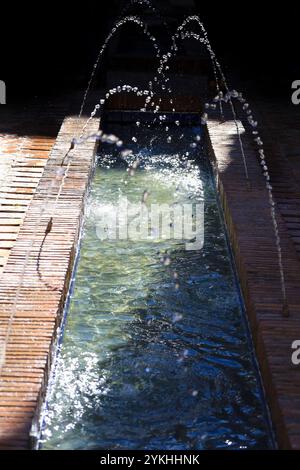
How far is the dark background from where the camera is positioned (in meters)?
8.85

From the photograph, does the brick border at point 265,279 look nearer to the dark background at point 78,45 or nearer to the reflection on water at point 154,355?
the reflection on water at point 154,355

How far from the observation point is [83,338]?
391cm

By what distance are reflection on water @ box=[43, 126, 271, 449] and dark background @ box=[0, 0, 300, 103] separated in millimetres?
3970

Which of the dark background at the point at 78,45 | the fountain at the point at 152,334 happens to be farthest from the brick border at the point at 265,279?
the dark background at the point at 78,45

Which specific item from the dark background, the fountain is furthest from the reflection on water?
the dark background

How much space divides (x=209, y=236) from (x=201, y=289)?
81 centimetres

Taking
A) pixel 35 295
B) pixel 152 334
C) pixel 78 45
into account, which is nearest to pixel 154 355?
pixel 152 334

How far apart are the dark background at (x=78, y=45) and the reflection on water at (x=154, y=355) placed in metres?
3.97

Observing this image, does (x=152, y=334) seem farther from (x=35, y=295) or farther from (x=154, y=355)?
(x=35, y=295)

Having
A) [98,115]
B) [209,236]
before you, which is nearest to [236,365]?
[209,236]

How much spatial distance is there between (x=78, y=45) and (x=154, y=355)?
21.9ft

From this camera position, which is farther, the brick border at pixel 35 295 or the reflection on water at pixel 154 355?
the reflection on water at pixel 154 355

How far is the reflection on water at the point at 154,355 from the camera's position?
10.5ft

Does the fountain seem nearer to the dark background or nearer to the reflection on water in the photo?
the reflection on water
